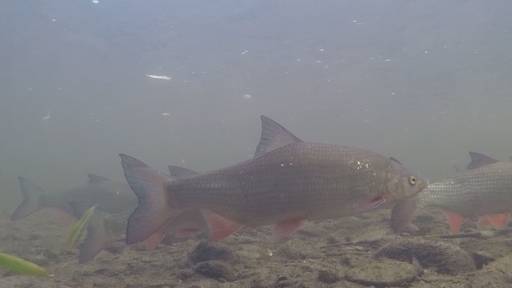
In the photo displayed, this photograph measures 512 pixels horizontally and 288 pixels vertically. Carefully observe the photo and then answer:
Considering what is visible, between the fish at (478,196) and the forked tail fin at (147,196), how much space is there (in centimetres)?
332

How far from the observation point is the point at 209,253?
4.63 metres

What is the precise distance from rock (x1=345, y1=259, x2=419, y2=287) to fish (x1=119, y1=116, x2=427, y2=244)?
1.98ft

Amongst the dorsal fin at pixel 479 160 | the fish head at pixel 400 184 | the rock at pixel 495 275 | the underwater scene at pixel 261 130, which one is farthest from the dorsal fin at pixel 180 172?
the dorsal fin at pixel 479 160

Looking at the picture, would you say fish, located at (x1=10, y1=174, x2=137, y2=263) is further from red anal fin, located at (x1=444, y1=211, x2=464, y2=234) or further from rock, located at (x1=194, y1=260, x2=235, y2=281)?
red anal fin, located at (x1=444, y1=211, x2=464, y2=234)

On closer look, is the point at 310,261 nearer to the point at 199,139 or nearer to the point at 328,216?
the point at 328,216

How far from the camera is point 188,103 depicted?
44875 millimetres

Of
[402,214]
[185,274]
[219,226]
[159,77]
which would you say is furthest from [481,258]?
[159,77]

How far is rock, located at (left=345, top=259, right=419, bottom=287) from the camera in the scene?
3.44 meters

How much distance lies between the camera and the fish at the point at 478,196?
5973 millimetres

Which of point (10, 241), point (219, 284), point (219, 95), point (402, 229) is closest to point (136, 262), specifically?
point (219, 284)

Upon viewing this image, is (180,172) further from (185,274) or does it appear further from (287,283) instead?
(287,283)

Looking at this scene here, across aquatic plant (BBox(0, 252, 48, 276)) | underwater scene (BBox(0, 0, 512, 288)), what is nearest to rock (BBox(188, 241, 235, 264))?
underwater scene (BBox(0, 0, 512, 288))

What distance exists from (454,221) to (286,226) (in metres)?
2.73

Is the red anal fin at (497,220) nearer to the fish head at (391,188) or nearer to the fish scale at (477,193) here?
the fish scale at (477,193)
